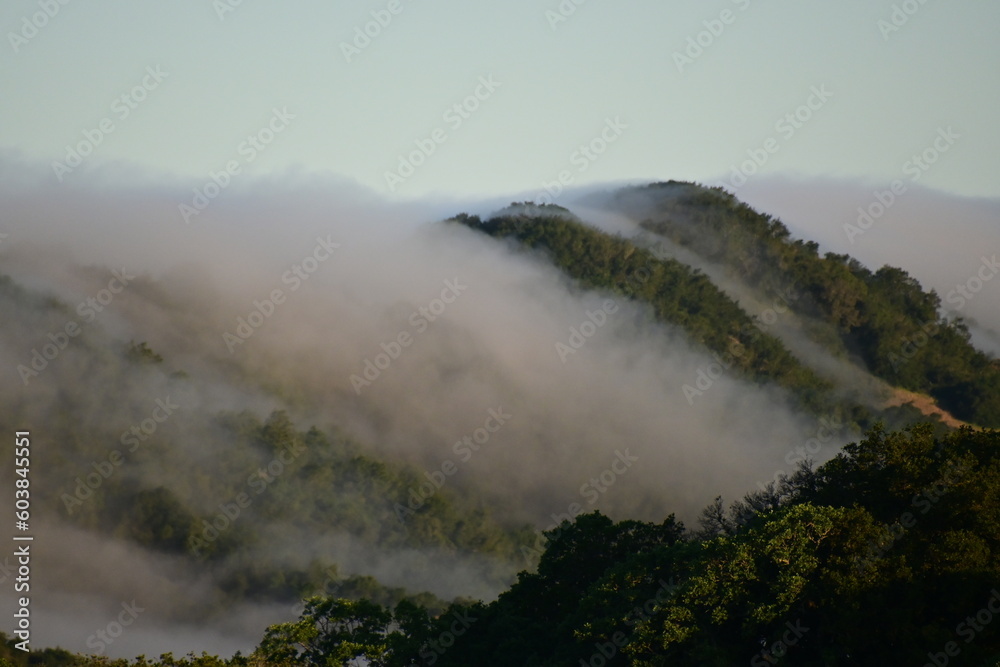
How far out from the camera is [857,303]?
6186 inches

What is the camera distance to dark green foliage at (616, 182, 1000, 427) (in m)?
147

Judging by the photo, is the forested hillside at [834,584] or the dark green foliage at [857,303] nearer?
the forested hillside at [834,584]

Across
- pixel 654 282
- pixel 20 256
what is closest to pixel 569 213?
pixel 654 282

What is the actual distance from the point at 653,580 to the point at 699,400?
9478 centimetres

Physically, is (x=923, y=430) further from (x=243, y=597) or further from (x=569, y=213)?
(x=569, y=213)

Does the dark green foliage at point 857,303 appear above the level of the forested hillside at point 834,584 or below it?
above

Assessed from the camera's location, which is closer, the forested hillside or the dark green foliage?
the forested hillside

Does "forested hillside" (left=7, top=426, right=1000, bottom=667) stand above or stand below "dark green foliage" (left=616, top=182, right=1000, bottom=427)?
below

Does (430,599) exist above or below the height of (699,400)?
below

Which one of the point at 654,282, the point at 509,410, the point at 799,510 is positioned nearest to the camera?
the point at 799,510

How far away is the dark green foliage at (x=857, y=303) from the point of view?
147 metres

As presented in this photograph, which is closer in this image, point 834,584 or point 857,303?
point 834,584

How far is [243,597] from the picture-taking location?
9312cm

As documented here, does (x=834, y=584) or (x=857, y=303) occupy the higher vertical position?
(x=857, y=303)
